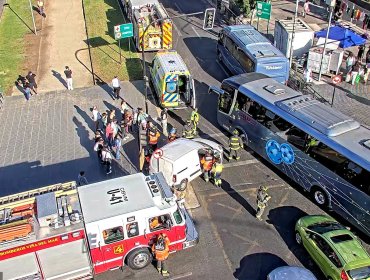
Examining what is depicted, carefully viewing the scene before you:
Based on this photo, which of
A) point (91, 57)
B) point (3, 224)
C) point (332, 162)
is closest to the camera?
point (3, 224)

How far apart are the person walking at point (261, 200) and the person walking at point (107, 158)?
255 inches

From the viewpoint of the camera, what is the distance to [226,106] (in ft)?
70.5

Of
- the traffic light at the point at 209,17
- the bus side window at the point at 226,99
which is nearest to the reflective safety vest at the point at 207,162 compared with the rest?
the bus side window at the point at 226,99

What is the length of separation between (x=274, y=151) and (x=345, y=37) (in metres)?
13.6

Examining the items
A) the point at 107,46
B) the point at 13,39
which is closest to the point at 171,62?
the point at 107,46

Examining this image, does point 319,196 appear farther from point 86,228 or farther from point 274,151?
point 86,228

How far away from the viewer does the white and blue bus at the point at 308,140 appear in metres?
15.9

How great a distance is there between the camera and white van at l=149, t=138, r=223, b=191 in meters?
17.7

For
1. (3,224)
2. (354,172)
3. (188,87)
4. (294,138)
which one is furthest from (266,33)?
(3,224)

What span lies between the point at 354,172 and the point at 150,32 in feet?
61.1

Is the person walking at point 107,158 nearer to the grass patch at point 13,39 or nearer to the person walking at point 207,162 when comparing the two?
the person walking at point 207,162

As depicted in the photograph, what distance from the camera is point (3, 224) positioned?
43.0ft

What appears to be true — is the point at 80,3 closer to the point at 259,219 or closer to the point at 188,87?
the point at 188,87

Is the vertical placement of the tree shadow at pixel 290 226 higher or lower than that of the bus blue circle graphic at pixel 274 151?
lower
